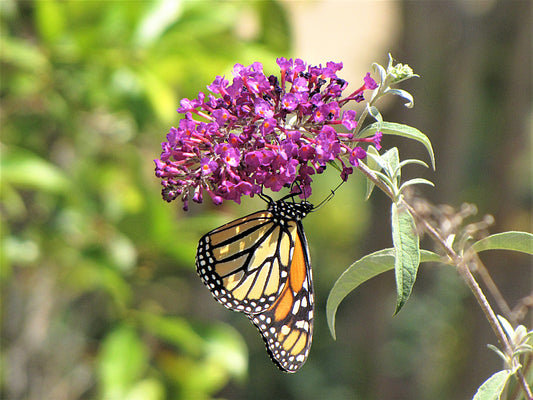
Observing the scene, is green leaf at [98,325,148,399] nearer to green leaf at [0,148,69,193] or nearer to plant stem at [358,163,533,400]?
green leaf at [0,148,69,193]

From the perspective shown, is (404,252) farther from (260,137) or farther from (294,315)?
(294,315)

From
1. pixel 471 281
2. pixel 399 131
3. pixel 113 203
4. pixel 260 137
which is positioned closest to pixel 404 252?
pixel 471 281

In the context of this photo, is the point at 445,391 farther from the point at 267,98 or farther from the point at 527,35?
the point at 267,98

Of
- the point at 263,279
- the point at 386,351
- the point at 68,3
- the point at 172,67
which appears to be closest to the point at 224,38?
the point at 172,67

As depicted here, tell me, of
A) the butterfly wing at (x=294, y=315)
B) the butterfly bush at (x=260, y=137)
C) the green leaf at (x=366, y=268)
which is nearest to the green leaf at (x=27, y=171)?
the butterfly wing at (x=294, y=315)

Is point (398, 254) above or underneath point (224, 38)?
underneath

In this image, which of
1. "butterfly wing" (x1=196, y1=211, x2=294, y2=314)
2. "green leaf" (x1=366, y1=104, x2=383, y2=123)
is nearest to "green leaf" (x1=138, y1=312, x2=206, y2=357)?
"butterfly wing" (x1=196, y1=211, x2=294, y2=314)

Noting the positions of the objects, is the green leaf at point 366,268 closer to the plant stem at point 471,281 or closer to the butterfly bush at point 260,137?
the plant stem at point 471,281
